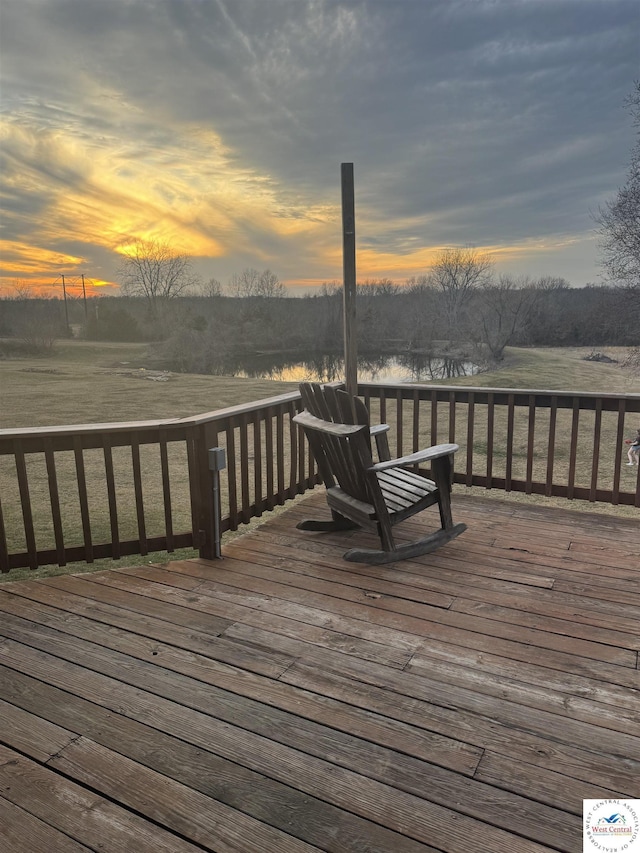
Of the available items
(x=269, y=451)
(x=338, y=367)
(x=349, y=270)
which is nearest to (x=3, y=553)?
(x=269, y=451)

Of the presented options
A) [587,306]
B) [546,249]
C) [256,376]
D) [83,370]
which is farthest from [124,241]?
[587,306]

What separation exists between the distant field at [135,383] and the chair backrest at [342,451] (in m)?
6.83

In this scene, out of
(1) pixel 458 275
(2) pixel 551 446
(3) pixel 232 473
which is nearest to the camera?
(3) pixel 232 473

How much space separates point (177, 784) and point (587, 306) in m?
13.1

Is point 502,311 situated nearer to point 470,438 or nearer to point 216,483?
point 470,438

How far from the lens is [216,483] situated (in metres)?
2.71

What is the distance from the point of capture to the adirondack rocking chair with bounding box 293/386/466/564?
8.32 feet

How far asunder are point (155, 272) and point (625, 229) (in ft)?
43.0

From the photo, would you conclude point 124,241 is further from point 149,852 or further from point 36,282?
point 149,852

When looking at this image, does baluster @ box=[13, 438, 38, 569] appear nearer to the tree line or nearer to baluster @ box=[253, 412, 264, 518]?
baluster @ box=[253, 412, 264, 518]

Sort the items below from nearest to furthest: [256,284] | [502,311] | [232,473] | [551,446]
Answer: [232,473], [551,446], [502,311], [256,284]

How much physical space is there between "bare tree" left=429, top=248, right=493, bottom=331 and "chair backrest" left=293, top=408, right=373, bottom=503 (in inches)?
556

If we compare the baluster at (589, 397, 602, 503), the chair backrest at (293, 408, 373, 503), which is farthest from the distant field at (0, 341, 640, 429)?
the chair backrest at (293, 408, 373, 503)

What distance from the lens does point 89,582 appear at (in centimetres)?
248
